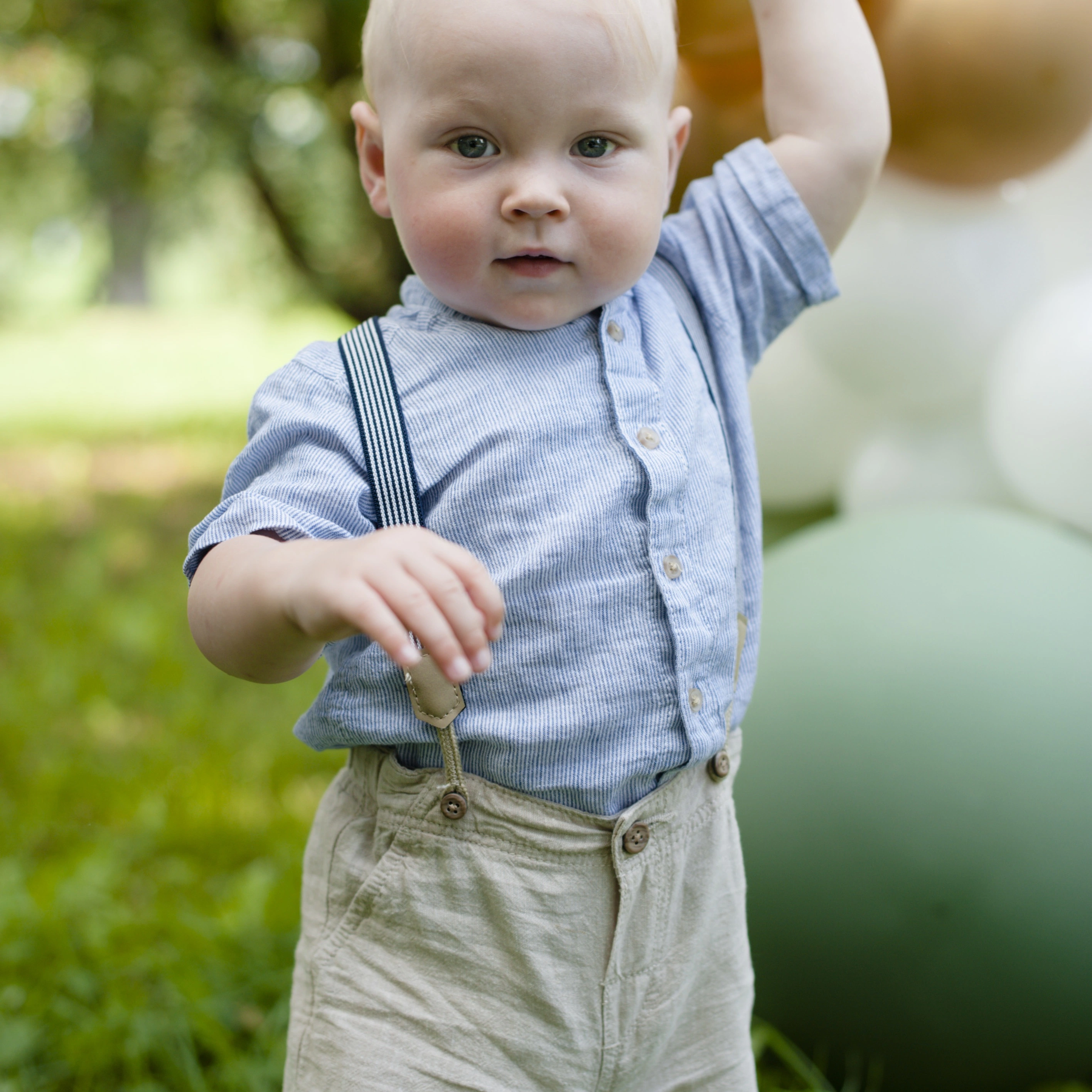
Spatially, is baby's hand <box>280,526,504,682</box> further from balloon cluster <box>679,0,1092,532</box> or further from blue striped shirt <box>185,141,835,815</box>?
balloon cluster <box>679,0,1092,532</box>

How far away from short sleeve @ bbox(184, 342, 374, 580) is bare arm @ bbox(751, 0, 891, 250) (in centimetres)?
50

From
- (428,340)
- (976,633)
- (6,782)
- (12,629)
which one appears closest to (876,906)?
(976,633)

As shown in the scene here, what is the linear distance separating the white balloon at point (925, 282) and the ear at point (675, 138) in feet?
2.26

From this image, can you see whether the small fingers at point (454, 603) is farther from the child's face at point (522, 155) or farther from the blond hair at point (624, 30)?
the blond hair at point (624, 30)

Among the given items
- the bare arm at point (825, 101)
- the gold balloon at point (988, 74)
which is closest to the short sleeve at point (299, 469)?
the bare arm at point (825, 101)

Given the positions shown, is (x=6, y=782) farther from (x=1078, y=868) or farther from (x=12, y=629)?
(x=1078, y=868)

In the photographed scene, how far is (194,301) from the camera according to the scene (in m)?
12.2

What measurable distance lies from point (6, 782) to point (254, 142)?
2205 millimetres

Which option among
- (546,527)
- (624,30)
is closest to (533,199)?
(624,30)

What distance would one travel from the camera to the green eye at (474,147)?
39.6 inches

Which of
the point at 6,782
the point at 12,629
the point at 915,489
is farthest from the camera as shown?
the point at 12,629

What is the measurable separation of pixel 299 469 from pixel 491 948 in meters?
0.44

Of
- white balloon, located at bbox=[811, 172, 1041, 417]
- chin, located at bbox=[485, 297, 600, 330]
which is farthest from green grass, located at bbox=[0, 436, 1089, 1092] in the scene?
chin, located at bbox=[485, 297, 600, 330]

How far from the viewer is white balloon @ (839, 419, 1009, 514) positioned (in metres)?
2.00
